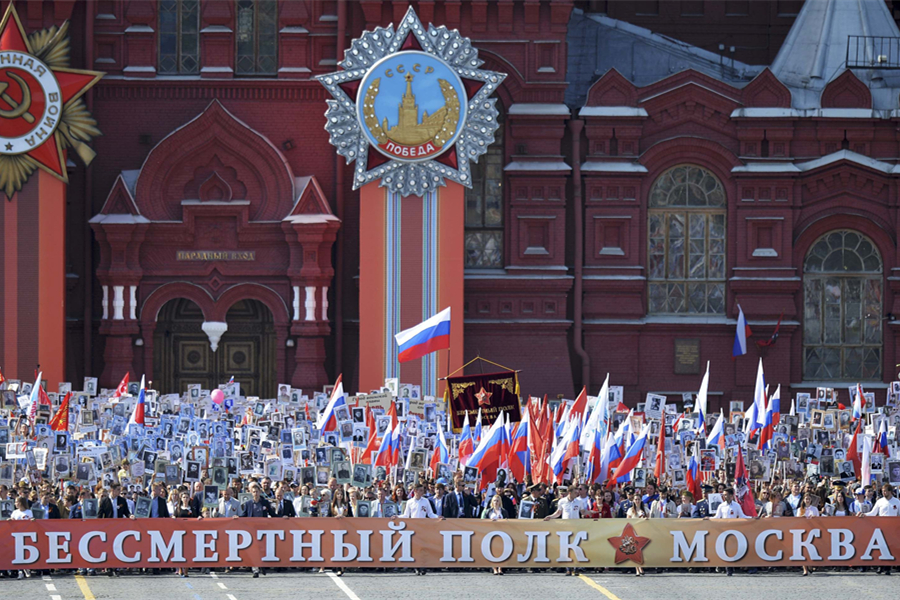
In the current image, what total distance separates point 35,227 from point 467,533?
1597 centimetres

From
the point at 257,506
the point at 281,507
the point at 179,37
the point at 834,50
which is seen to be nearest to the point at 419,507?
the point at 281,507

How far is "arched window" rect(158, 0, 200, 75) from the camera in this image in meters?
33.6

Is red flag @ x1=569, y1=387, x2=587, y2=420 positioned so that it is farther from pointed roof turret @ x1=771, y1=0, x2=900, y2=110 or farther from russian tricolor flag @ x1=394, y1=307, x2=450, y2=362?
pointed roof turret @ x1=771, y1=0, x2=900, y2=110

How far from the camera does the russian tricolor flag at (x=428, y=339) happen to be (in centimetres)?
2767

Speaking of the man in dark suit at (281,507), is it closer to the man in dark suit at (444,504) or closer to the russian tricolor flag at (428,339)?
the man in dark suit at (444,504)

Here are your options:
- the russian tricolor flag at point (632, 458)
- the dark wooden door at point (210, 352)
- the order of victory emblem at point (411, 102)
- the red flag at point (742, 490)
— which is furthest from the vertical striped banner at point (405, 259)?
the red flag at point (742, 490)

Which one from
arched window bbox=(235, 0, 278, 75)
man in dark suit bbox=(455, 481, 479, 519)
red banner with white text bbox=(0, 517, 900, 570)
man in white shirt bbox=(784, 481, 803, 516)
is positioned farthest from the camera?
arched window bbox=(235, 0, 278, 75)

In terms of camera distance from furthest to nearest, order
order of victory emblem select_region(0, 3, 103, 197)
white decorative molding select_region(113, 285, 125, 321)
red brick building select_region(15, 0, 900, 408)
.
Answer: red brick building select_region(15, 0, 900, 408), white decorative molding select_region(113, 285, 125, 321), order of victory emblem select_region(0, 3, 103, 197)

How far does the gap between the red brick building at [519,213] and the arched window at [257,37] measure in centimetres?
5

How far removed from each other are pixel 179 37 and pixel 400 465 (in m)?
14.4

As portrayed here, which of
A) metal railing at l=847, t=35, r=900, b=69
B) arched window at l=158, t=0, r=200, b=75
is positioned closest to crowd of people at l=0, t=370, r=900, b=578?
arched window at l=158, t=0, r=200, b=75

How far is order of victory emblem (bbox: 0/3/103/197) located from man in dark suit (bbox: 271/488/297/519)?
1419cm

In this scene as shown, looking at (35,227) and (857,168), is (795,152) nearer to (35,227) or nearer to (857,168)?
(857,168)

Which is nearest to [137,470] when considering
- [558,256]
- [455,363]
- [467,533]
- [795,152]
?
[467,533]
